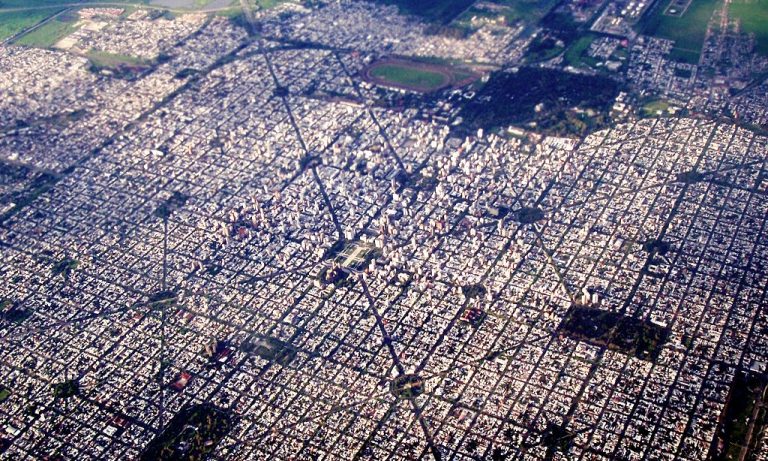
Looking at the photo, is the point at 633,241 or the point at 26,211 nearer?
the point at 633,241

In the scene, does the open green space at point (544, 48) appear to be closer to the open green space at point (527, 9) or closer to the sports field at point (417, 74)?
the open green space at point (527, 9)

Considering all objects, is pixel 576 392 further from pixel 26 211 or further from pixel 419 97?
pixel 26 211

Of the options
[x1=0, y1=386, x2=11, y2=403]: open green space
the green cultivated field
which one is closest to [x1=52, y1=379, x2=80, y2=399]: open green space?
[x1=0, y1=386, x2=11, y2=403]: open green space

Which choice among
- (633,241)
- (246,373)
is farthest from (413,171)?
(246,373)

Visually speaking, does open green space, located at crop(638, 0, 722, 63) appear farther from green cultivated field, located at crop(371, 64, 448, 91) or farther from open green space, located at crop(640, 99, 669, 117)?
green cultivated field, located at crop(371, 64, 448, 91)

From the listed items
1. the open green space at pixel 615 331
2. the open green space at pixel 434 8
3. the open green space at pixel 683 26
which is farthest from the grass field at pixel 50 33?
the open green space at pixel 615 331
